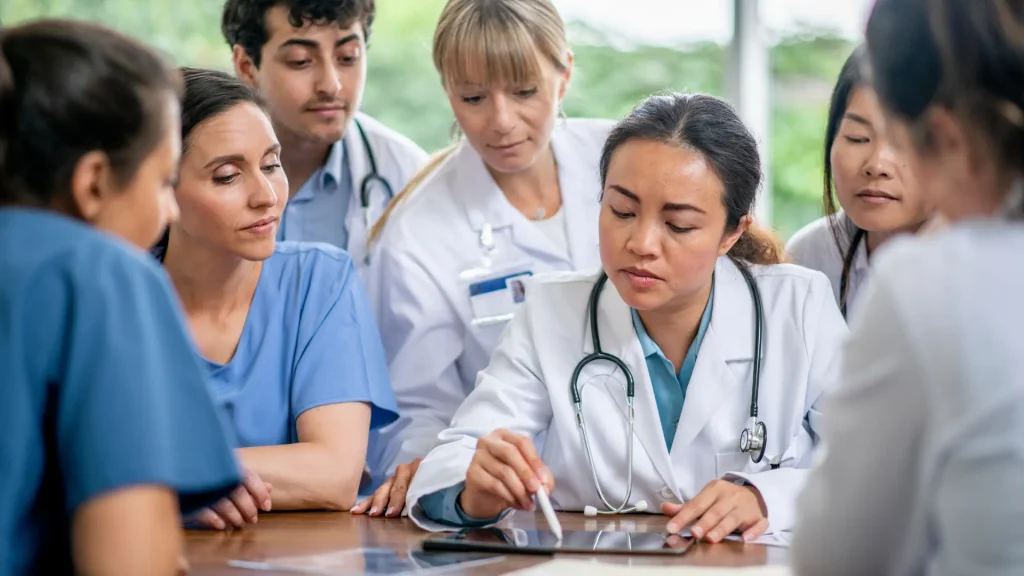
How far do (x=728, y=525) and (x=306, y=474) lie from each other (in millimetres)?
682

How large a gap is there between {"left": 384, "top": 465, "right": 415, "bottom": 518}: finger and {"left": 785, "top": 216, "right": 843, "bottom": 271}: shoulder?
3.01 ft

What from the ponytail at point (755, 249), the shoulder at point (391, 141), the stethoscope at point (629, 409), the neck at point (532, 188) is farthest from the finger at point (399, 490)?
the shoulder at point (391, 141)

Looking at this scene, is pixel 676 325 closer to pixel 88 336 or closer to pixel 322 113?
pixel 322 113

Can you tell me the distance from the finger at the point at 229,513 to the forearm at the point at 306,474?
0.14m

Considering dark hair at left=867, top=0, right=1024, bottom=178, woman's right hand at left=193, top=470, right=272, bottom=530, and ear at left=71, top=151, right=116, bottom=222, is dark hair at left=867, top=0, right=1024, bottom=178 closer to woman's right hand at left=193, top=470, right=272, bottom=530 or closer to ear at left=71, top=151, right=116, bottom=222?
ear at left=71, top=151, right=116, bottom=222

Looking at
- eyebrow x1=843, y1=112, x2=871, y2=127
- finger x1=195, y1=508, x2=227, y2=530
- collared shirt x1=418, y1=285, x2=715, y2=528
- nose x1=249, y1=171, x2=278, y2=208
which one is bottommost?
finger x1=195, y1=508, x2=227, y2=530

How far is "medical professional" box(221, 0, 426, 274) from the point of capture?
250 cm

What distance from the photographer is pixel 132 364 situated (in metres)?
0.97

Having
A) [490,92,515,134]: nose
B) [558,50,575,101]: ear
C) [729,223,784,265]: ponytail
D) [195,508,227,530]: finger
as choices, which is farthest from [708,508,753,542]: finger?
[558,50,575,101]: ear

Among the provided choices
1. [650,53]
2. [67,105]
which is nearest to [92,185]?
[67,105]

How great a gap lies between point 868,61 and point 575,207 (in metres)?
1.46

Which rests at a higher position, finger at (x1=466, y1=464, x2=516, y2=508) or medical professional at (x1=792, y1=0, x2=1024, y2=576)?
medical professional at (x1=792, y1=0, x2=1024, y2=576)

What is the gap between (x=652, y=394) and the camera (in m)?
1.86

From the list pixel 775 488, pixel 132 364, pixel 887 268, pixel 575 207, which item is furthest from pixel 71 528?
pixel 575 207
